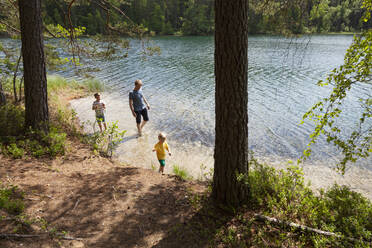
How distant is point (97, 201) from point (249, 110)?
912cm

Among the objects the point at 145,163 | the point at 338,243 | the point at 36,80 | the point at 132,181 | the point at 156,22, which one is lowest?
the point at 145,163

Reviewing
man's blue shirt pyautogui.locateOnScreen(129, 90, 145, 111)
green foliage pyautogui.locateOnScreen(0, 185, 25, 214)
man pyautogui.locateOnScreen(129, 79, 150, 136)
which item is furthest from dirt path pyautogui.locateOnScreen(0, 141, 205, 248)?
man's blue shirt pyautogui.locateOnScreen(129, 90, 145, 111)

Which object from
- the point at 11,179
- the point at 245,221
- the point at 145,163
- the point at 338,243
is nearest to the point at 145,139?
the point at 145,163

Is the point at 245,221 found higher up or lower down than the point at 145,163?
higher up

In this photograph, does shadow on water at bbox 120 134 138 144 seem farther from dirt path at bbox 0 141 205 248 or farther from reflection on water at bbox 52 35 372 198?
dirt path at bbox 0 141 205 248

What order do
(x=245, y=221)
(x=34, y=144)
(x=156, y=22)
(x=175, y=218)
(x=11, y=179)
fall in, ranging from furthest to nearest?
1. (x=156, y=22)
2. (x=34, y=144)
3. (x=11, y=179)
4. (x=175, y=218)
5. (x=245, y=221)

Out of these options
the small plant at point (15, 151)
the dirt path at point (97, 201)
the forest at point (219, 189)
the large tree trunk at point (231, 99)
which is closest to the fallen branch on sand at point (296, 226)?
the forest at point (219, 189)

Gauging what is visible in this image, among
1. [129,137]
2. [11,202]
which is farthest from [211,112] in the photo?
[11,202]

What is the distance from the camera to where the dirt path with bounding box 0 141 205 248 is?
3250 mm

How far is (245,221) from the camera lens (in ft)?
11.2

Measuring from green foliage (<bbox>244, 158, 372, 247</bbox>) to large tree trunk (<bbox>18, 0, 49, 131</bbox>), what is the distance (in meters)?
5.32

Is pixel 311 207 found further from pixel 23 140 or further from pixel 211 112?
pixel 211 112

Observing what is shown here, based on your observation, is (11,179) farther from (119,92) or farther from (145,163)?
(119,92)

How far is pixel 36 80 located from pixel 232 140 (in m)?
5.10
